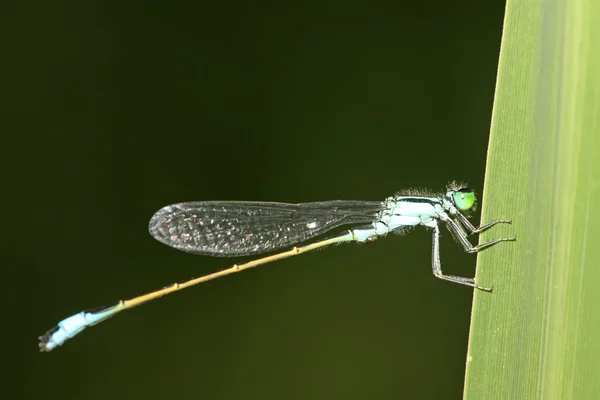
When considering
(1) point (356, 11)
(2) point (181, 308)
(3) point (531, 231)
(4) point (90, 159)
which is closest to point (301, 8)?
(1) point (356, 11)

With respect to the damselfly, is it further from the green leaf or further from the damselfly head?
the green leaf

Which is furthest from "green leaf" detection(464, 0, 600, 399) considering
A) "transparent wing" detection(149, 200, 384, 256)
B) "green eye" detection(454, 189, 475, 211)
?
"transparent wing" detection(149, 200, 384, 256)

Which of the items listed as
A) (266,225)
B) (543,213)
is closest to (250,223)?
(266,225)

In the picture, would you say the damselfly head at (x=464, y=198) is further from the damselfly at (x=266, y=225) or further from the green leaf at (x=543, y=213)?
the green leaf at (x=543, y=213)

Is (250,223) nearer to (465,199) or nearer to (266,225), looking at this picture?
(266,225)

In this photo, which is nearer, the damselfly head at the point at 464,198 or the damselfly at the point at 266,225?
the damselfly head at the point at 464,198

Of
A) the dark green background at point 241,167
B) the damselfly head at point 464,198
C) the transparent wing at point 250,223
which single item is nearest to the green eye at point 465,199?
the damselfly head at point 464,198

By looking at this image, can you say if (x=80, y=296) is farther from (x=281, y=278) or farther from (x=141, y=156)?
(x=281, y=278)
